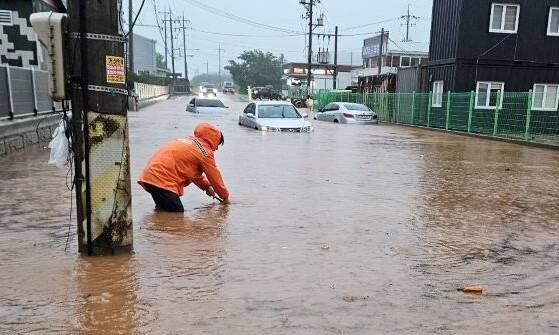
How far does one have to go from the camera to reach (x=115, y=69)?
4117mm

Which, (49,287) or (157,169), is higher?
(157,169)

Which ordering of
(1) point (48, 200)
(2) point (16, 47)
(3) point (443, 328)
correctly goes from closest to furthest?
(3) point (443, 328) → (1) point (48, 200) → (2) point (16, 47)

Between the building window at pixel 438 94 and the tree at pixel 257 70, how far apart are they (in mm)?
72389

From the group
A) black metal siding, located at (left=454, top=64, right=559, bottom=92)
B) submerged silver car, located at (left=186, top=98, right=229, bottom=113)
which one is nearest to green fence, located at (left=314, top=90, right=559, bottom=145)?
black metal siding, located at (left=454, top=64, right=559, bottom=92)

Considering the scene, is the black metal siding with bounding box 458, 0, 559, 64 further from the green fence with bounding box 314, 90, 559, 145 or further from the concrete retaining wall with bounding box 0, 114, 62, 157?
the concrete retaining wall with bounding box 0, 114, 62, 157

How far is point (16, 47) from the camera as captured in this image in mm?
15617

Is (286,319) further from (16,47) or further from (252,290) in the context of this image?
(16,47)

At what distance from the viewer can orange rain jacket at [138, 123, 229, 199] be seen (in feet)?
19.5

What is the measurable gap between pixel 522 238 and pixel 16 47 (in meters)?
15.2

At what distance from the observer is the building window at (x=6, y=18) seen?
15.5m

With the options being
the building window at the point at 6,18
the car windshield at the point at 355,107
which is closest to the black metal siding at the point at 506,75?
the car windshield at the point at 355,107

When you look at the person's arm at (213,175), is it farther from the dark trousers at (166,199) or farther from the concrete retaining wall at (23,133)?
the concrete retaining wall at (23,133)

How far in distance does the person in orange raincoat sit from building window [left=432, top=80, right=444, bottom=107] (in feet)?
60.5

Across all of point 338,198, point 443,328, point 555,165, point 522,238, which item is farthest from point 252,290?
point 555,165
